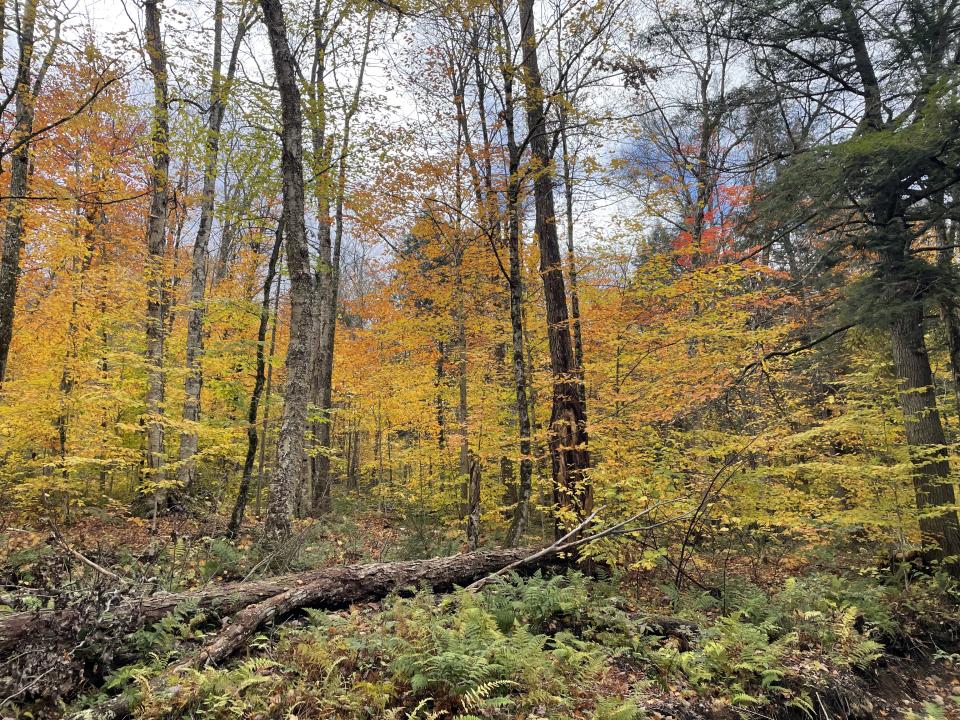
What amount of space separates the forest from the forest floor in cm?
4

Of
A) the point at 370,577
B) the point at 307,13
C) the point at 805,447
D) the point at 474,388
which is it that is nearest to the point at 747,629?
the point at 370,577

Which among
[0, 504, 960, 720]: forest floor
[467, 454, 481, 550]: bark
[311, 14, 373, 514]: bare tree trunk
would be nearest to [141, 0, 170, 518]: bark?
[0, 504, 960, 720]: forest floor

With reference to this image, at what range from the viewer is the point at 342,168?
38.1 ft

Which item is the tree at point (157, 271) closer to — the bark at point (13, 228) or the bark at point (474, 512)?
the bark at point (13, 228)

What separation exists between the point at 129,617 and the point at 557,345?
6.80 metres

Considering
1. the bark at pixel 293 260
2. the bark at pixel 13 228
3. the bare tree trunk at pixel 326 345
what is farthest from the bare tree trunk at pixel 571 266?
the bark at pixel 13 228

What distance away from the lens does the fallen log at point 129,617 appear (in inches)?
144

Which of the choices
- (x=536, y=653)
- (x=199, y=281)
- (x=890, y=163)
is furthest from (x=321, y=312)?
(x=890, y=163)

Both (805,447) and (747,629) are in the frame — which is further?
(805,447)

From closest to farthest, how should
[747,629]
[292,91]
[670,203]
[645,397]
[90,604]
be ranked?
[90,604] < [747,629] < [292,91] < [645,397] < [670,203]

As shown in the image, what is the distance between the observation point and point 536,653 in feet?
14.4

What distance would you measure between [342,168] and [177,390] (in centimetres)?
698

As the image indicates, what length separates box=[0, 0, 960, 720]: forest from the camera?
14.3 ft

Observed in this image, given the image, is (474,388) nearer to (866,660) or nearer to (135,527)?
(135,527)
